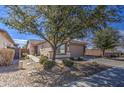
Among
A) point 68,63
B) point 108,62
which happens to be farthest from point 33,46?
point 108,62

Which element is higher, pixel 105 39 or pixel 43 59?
pixel 105 39

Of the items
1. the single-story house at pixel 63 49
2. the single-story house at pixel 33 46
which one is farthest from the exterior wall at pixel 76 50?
the single-story house at pixel 33 46

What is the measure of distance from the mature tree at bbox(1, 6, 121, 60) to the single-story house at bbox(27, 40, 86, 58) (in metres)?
0.30

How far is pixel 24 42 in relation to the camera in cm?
552

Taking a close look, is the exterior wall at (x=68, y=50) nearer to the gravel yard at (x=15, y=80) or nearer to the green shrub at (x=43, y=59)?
the green shrub at (x=43, y=59)

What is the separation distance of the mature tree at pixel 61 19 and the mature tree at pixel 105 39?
185mm

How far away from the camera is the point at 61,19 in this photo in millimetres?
5102

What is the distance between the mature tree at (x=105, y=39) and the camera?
5.31 meters

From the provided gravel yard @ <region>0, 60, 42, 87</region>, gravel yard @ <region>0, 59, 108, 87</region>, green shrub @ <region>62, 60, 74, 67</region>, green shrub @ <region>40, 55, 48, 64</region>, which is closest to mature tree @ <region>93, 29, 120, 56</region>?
gravel yard @ <region>0, 59, 108, 87</region>

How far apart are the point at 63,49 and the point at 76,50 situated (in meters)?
0.37

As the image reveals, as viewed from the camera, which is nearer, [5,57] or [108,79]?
[108,79]

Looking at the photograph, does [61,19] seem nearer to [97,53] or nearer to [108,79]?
[97,53]
